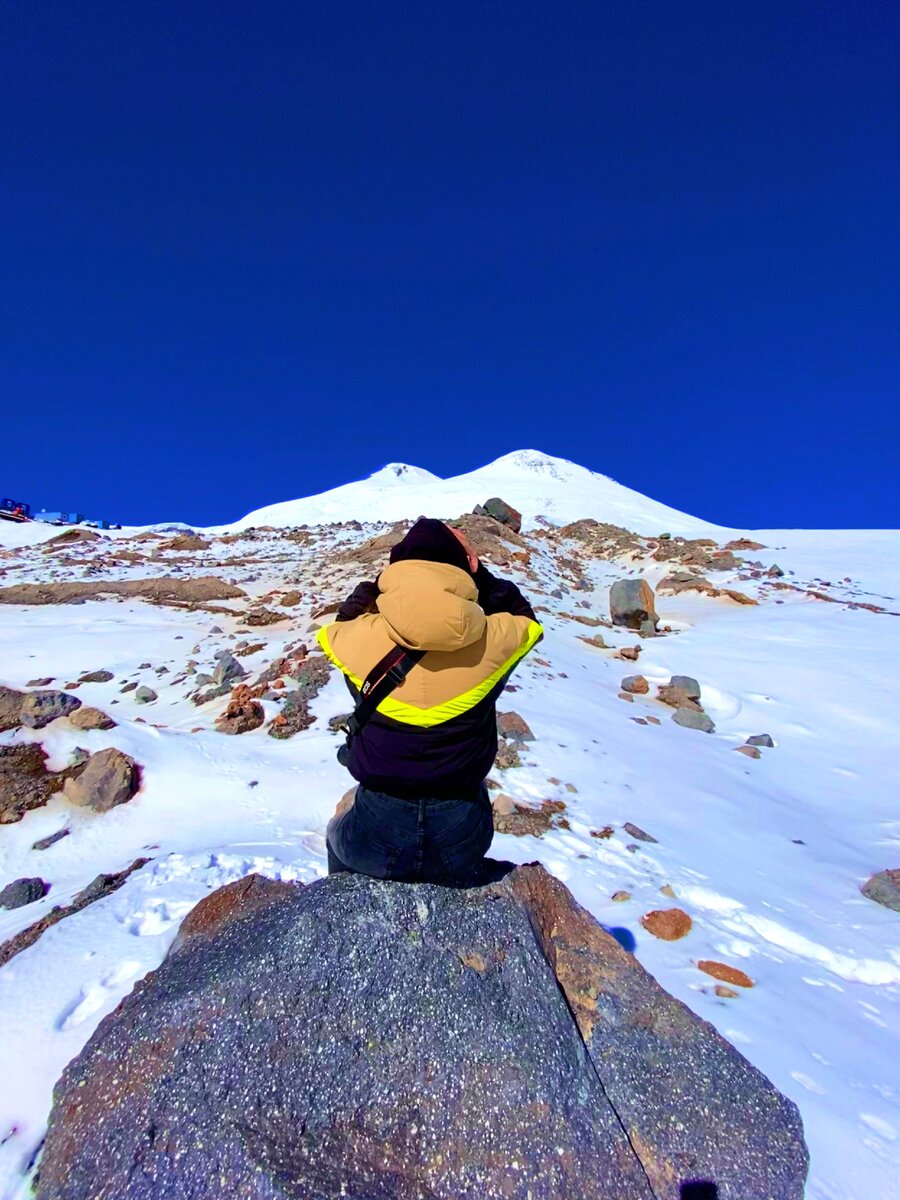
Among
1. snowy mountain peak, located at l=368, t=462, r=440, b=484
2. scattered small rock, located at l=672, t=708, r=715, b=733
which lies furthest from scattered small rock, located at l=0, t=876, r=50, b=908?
snowy mountain peak, located at l=368, t=462, r=440, b=484

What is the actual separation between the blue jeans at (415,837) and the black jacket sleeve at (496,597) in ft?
2.96

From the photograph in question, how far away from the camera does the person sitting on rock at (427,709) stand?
236 centimetres

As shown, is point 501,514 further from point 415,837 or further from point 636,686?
point 415,837

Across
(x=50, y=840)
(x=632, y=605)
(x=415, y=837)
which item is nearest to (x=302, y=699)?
(x=50, y=840)

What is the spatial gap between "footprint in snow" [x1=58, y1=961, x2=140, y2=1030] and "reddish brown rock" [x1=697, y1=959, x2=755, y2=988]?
139 inches

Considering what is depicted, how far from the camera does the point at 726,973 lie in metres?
3.84

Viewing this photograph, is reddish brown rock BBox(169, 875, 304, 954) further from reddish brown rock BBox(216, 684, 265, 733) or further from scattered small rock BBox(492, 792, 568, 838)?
reddish brown rock BBox(216, 684, 265, 733)

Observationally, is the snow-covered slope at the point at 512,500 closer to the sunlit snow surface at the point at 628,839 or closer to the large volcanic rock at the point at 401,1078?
the sunlit snow surface at the point at 628,839

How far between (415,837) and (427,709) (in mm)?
646

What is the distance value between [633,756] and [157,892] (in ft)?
19.1

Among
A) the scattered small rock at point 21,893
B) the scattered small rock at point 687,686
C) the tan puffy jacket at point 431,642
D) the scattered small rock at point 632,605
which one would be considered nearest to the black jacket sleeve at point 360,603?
the tan puffy jacket at point 431,642

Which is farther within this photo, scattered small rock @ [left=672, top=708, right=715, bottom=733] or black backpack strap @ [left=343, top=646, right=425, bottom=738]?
scattered small rock @ [left=672, top=708, right=715, bottom=733]

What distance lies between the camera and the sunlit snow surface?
9.87 feet

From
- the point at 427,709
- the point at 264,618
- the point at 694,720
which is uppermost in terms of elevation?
the point at 427,709
